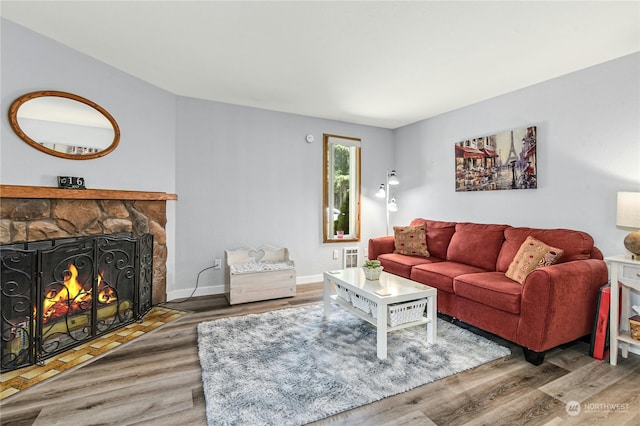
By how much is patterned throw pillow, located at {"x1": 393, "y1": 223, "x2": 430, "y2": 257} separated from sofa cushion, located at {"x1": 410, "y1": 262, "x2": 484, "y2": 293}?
1.63ft

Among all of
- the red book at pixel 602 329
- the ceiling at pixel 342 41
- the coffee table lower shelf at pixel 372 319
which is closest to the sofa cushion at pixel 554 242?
the red book at pixel 602 329

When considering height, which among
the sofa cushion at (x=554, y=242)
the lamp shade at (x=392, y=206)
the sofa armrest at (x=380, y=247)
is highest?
the lamp shade at (x=392, y=206)

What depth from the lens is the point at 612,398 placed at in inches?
70.6

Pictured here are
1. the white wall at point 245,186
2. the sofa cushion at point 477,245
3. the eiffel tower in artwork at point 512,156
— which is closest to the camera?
the sofa cushion at point 477,245

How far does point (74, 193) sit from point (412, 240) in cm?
338

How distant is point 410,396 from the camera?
1795 mm

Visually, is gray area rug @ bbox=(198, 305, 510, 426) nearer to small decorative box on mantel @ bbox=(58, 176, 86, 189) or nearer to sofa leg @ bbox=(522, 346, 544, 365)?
sofa leg @ bbox=(522, 346, 544, 365)

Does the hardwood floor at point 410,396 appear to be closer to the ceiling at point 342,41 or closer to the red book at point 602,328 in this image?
the red book at point 602,328

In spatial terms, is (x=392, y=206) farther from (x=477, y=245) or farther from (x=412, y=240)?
(x=477, y=245)

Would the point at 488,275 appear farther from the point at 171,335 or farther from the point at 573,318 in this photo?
the point at 171,335

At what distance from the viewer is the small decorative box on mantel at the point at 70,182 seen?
2441 millimetres

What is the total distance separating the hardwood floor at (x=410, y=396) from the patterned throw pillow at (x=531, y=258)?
1.93 ft

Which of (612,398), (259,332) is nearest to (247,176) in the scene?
(259,332)

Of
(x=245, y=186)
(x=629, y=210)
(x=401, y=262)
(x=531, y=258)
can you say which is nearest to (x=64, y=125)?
(x=245, y=186)
